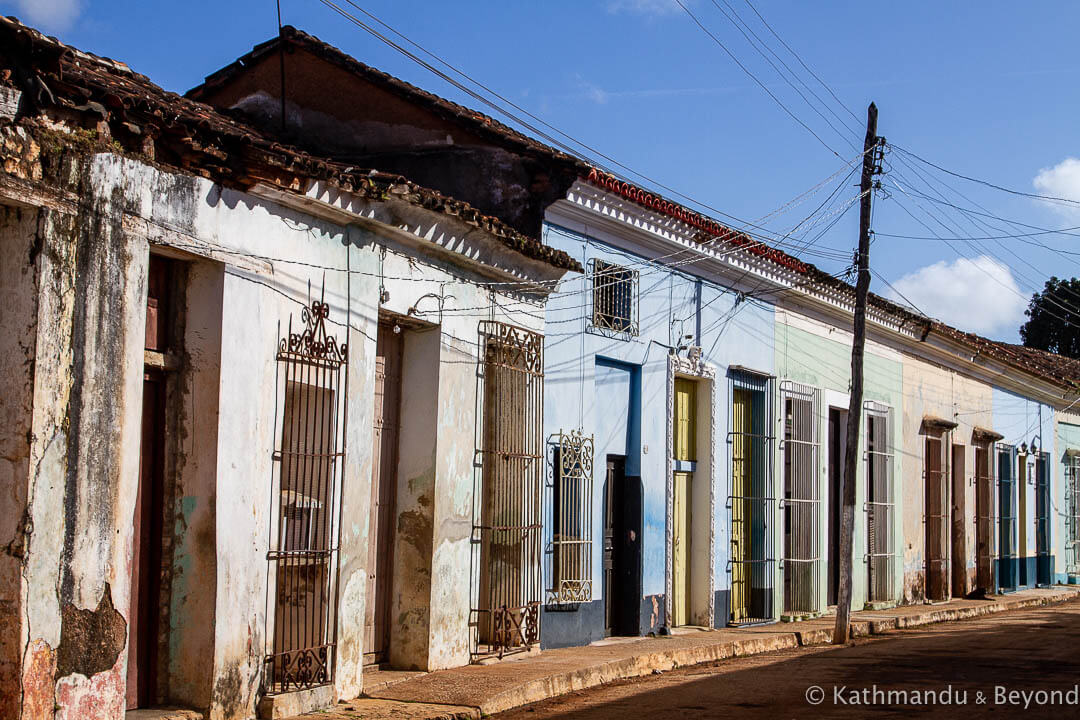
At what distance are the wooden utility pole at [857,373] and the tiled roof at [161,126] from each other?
20.0 feet

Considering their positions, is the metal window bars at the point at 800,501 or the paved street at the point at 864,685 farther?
the metal window bars at the point at 800,501

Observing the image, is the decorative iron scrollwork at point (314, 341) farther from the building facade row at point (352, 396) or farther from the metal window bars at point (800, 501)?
the metal window bars at point (800, 501)

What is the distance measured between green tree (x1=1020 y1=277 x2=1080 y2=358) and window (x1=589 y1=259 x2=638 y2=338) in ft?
110

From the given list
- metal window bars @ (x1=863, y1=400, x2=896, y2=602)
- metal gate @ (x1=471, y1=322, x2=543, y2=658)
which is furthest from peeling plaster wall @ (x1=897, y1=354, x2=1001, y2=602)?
metal gate @ (x1=471, y1=322, x2=543, y2=658)

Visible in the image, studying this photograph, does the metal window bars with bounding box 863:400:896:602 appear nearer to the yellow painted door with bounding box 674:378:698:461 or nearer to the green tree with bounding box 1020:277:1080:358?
the yellow painted door with bounding box 674:378:698:461

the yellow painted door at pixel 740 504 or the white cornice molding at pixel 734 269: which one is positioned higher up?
the white cornice molding at pixel 734 269

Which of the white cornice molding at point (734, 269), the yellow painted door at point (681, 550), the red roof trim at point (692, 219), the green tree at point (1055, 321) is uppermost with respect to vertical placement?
the green tree at point (1055, 321)

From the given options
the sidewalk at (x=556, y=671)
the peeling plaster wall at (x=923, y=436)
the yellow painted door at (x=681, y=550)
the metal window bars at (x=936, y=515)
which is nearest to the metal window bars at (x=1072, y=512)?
the peeling plaster wall at (x=923, y=436)

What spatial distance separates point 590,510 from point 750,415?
158 inches

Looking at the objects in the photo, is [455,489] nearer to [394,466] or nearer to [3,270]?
[394,466]

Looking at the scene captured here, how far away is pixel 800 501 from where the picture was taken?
15.3 metres

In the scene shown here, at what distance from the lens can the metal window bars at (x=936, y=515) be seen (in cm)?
1975

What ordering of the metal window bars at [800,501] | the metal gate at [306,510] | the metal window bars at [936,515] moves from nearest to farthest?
the metal gate at [306,510]
the metal window bars at [800,501]
the metal window bars at [936,515]

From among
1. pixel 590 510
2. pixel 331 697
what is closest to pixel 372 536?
pixel 331 697
